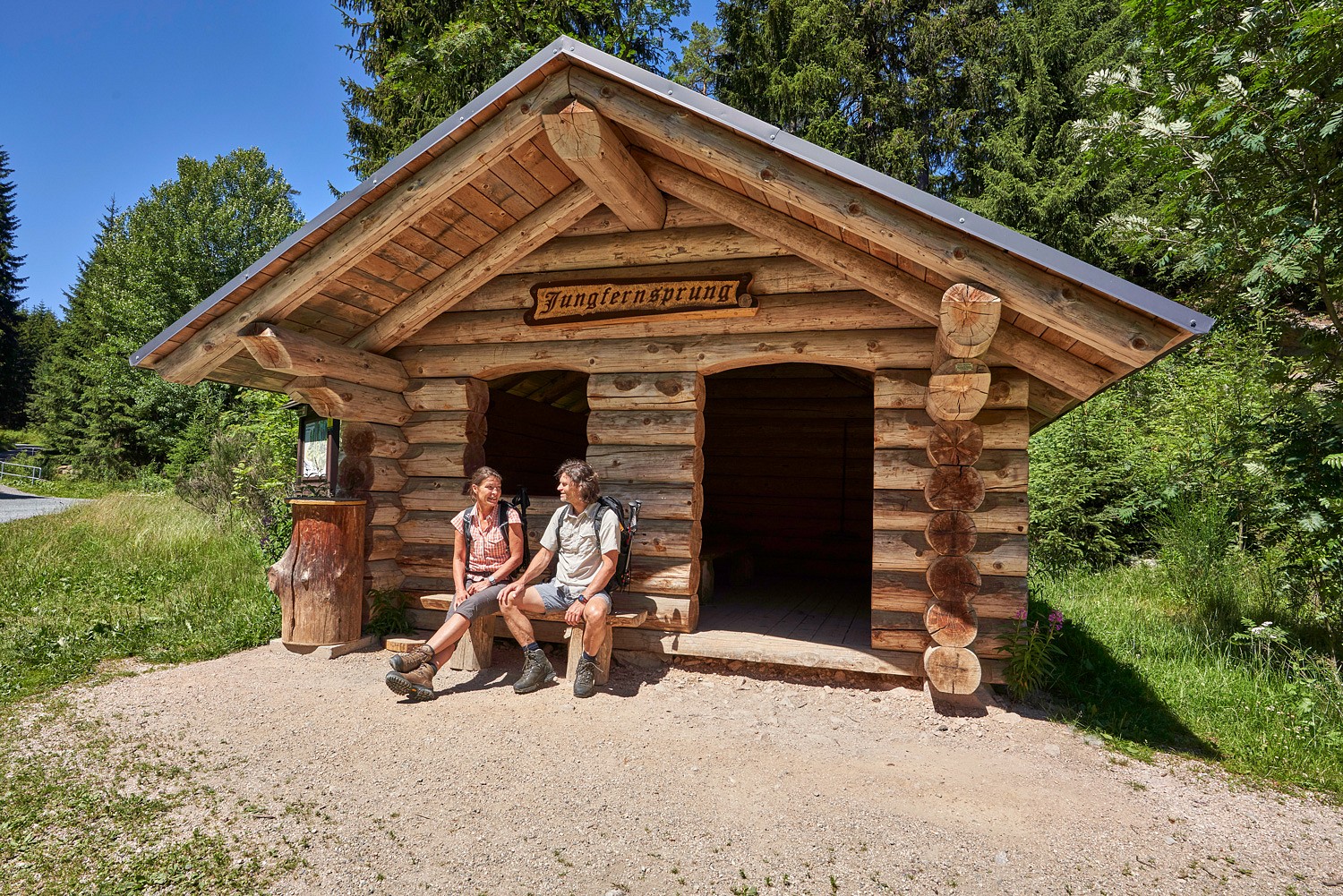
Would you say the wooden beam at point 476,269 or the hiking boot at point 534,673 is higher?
the wooden beam at point 476,269

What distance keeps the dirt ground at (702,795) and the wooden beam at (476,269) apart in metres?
2.92

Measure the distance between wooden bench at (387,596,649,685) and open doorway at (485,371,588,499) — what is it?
2309 mm

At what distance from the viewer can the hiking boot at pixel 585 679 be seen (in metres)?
5.07

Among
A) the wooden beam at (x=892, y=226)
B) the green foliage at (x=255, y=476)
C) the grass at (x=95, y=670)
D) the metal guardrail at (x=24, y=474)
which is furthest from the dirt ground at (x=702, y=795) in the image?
the metal guardrail at (x=24, y=474)

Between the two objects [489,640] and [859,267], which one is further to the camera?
[489,640]

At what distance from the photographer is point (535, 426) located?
31.6ft

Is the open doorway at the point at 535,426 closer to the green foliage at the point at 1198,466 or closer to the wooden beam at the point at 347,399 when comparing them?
the wooden beam at the point at 347,399

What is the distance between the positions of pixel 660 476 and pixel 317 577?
9.48 ft

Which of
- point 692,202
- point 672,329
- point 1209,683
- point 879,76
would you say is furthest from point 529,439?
point 879,76

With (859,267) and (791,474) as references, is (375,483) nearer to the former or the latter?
(859,267)

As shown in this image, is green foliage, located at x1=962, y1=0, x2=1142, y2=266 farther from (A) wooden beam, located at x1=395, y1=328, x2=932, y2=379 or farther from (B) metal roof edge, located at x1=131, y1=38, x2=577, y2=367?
(B) metal roof edge, located at x1=131, y1=38, x2=577, y2=367

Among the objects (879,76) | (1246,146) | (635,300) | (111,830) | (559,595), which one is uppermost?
(879,76)

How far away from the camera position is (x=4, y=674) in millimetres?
5242

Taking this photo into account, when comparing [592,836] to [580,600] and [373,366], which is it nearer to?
[580,600]
